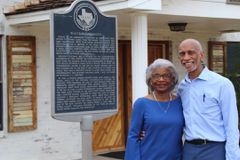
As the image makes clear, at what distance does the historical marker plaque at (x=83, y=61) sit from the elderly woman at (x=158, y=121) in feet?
3.69

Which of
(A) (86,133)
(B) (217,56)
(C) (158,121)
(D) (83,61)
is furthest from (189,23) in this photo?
(C) (158,121)

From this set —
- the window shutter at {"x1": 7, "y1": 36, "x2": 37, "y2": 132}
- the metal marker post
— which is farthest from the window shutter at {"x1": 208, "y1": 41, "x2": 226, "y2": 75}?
the metal marker post

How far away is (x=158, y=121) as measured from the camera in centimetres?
430

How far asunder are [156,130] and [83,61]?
4.66 feet

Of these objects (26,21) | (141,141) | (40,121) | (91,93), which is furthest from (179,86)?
(40,121)

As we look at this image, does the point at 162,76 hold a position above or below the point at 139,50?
below

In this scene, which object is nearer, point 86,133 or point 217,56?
point 86,133

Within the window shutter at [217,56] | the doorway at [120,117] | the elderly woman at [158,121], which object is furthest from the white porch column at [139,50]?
the window shutter at [217,56]

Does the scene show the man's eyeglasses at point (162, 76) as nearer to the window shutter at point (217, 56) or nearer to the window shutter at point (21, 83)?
the window shutter at point (21, 83)

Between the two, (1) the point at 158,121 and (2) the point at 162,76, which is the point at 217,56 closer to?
(2) the point at 162,76

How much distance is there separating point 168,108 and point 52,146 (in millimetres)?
Answer: 6159

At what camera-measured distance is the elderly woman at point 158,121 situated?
4.33 metres

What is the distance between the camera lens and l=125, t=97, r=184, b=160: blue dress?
4.32 meters

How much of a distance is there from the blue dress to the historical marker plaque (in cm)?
112
